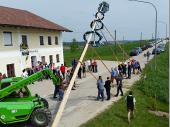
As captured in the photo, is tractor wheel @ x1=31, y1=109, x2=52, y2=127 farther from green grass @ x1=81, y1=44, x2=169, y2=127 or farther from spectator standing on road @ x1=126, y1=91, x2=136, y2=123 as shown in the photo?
spectator standing on road @ x1=126, y1=91, x2=136, y2=123

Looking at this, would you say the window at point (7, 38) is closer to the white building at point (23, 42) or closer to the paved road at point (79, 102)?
the white building at point (23, 42)

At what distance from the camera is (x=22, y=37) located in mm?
35812

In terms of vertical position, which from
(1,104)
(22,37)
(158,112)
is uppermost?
(22,37)

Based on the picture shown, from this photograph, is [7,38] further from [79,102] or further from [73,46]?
[73,46]

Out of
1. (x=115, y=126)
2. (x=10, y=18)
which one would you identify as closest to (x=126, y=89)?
(x=115, y=126)

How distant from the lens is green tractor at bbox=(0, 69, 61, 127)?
16.3m

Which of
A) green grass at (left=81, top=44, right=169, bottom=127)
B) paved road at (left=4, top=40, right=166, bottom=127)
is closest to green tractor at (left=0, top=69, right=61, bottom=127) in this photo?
paved road at (left=4, top=40, right=166, bottom=127)

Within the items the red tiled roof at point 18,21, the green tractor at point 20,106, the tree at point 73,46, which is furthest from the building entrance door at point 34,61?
the tree at point 73,46

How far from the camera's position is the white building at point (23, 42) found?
1291 inches

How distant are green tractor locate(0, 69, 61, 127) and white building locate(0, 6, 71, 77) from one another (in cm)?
1496

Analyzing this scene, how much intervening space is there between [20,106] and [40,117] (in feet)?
3.34

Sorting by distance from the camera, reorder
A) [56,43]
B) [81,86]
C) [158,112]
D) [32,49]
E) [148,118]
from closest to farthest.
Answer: [148,118], [158,112], [81,86], [32,49], [56,43]

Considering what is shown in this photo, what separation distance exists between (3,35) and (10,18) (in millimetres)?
3031

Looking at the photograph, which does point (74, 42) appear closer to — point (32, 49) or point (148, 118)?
point (32, 49)
